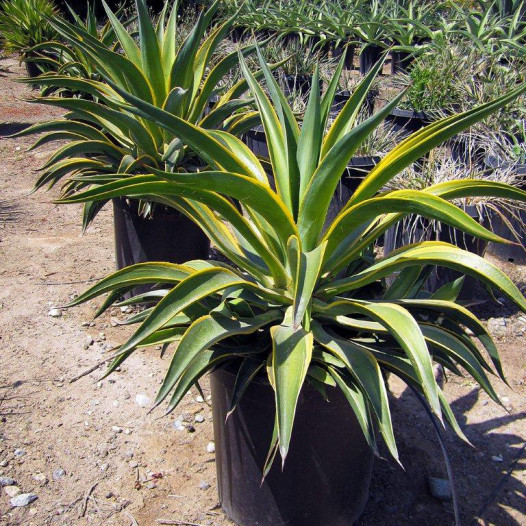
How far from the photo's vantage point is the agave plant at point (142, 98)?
2.97 metres

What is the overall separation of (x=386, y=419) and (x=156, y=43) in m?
2.27

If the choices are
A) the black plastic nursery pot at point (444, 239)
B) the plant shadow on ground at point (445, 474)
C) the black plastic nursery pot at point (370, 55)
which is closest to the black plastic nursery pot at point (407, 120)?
the black plastic nursery pot at point (444, 239)

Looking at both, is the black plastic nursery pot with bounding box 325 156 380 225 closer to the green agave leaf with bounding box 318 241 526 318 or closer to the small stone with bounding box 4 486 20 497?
the green agave leaf with bounding box 318 241 526 318

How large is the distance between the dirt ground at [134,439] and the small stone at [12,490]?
0.05 ft

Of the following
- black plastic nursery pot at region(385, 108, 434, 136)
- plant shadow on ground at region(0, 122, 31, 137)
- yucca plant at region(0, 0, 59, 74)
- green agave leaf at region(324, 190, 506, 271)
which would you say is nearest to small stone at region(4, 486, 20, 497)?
green agave leaf at region(324, 190, 506, 271)

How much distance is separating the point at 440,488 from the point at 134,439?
118cm

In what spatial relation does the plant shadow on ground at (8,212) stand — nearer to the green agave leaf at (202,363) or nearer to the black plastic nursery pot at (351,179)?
the black plastic nursery pot at (351,179)

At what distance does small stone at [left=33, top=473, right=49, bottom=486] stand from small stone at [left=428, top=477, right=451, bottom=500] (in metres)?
1.41

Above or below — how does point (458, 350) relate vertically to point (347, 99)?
above

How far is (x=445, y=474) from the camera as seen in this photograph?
2.35 m

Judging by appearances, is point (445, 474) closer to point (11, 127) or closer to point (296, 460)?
point (296, 460)

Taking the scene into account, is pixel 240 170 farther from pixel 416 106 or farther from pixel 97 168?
pixel 416 106

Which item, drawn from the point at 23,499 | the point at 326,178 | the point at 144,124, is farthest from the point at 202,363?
the point at 144,124

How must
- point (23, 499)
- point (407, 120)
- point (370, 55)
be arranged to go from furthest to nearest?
1. point (370, 55)
2. point (407, 120)
3. point (23, 499)
